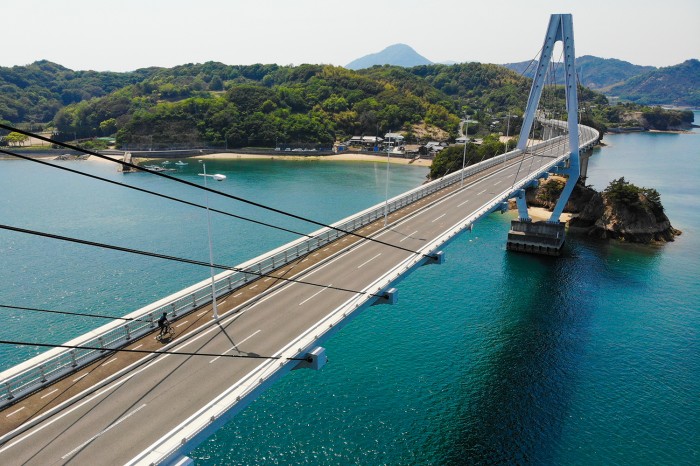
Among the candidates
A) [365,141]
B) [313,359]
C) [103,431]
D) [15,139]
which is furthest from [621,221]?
[15,139]

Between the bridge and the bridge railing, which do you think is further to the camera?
the bridge railing

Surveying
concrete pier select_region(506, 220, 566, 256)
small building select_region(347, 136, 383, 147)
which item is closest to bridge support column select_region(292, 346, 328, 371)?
concrete pier select_region(506, 220, 566, 256)

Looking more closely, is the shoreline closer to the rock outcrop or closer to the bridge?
the rock outcrop

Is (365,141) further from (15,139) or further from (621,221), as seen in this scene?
(15,139)

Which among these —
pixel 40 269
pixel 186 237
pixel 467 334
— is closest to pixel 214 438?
pixel 467 334

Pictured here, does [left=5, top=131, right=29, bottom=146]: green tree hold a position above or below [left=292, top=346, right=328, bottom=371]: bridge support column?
above

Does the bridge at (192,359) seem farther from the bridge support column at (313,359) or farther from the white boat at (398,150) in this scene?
the white boat at (398,150)
